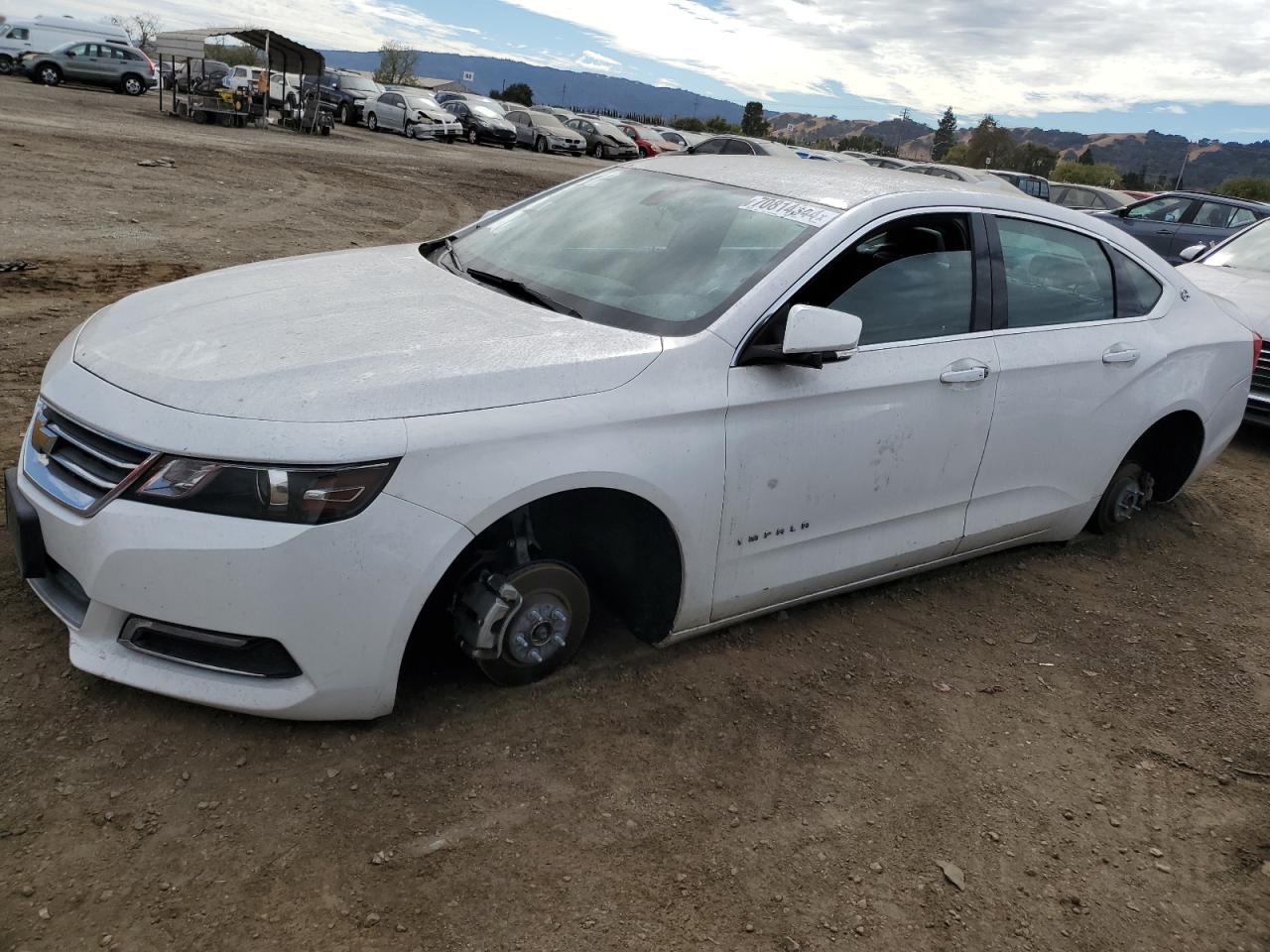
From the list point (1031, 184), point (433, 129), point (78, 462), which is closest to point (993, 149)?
point (433, 129)

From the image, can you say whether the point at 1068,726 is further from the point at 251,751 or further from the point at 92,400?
the point at 92,400

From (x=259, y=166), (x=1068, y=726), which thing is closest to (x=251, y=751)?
(x=1068, y=726)

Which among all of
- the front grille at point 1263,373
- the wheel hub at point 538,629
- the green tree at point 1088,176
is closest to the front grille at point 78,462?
the wheel hub at point 538,629

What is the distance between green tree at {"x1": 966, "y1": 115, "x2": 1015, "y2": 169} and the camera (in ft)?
257

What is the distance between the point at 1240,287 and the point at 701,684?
626 cm

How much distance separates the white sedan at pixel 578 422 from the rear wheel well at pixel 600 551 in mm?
11

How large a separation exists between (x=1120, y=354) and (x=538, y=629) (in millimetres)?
2778

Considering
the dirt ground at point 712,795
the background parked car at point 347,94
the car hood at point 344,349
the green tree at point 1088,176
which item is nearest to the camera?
the dirt ground at point 712,795

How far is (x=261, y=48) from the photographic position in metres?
25.6

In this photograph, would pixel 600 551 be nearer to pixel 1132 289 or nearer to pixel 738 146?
pixel 1132 289

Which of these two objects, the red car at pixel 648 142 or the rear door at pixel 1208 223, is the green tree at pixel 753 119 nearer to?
the red car at pixel 648 142

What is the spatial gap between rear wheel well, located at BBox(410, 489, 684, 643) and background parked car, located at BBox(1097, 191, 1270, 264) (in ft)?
44.5

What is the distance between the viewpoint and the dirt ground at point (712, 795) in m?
2.30

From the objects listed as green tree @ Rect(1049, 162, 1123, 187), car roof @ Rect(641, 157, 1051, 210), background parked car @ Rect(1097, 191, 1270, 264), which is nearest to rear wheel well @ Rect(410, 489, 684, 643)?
car roof @ Rect(641, 157, 1051, 210)
